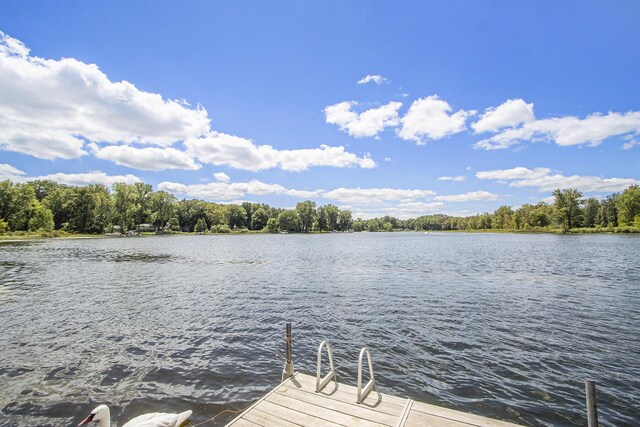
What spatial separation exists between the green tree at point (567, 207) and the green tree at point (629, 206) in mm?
14368

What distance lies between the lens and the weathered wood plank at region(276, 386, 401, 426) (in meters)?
6.40

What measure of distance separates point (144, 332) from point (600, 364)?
19.7 meters

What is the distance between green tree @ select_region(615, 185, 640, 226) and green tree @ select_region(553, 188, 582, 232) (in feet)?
47.1

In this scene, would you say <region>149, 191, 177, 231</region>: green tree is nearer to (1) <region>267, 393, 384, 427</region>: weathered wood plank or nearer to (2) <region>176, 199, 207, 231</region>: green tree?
(2) <region>176, 199, 207, 231</region>: green tree

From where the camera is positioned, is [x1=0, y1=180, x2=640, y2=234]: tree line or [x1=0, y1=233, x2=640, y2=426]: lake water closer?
[x1=0, y1=233, x2=640, y2=426]: lake water

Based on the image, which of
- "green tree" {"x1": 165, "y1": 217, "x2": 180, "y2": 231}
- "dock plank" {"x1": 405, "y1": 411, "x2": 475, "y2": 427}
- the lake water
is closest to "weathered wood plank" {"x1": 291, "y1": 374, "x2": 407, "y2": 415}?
"dock plank" {"x1": 405, "y1": 411, "x2": 475, "y2": 427}

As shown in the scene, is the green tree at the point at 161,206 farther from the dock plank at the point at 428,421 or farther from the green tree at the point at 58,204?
the dock plank at the point at 428,421

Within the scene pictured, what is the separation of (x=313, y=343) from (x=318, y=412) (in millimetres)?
7856

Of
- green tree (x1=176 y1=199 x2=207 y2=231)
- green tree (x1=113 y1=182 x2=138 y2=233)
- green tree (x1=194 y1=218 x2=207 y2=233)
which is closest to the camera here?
green tree (x1=113 y1=182 x2=138 y2=233)

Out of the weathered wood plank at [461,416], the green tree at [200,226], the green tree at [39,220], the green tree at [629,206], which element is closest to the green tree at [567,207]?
the green tree at [629,206]

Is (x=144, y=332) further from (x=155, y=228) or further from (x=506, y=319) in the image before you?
(x=155, y=228)

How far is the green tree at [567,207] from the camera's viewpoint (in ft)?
446

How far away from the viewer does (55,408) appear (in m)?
Answer: 8.91

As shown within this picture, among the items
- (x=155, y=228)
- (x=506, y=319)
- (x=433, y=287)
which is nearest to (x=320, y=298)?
(x=433, y=287)
